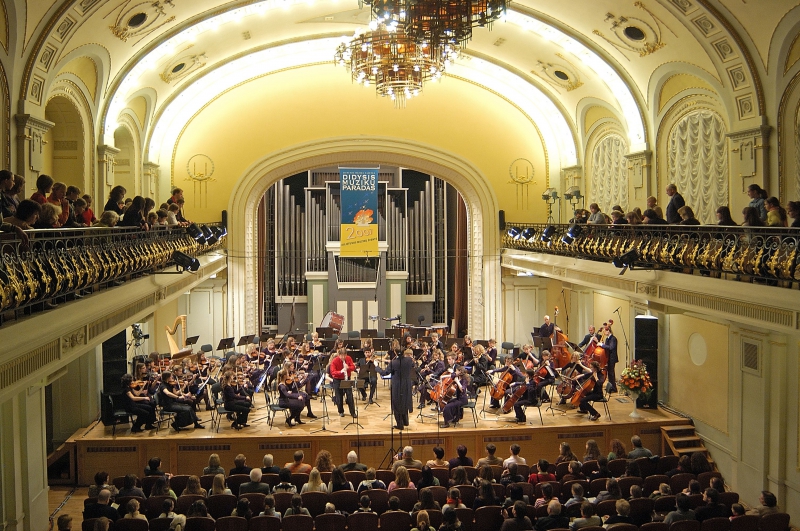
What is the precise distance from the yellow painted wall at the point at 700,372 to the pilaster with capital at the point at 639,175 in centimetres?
280

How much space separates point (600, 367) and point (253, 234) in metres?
11.2

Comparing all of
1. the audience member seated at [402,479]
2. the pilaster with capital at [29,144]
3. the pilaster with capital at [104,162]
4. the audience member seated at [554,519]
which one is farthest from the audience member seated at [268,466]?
the pilaster with capital at [104,162]

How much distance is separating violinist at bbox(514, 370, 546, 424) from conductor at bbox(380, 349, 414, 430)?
2.00 metres

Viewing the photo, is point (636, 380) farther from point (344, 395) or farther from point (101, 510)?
point (101, 510)

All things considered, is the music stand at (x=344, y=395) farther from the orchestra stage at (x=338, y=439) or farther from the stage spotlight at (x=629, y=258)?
the stage spotlight at (x=629, y=258)

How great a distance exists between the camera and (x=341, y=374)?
15.0 meters

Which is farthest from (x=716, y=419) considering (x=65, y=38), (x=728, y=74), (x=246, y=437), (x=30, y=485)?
(x=65, y=38)

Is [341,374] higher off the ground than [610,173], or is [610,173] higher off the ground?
[610,173]

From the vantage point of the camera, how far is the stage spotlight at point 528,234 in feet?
61.5

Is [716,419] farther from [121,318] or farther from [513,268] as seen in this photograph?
[121,318]

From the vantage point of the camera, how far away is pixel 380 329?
2472 cm

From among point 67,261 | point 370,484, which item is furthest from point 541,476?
point 67,261

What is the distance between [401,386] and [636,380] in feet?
14.3

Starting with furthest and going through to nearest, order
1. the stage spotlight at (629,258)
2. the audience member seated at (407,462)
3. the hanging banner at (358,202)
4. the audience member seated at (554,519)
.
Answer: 1. the hanging banner at (358,202)
2. the stage spotlight at (629,258)
3. the audience member seated at (407,462)
4. the audience member seated at (554,519)
